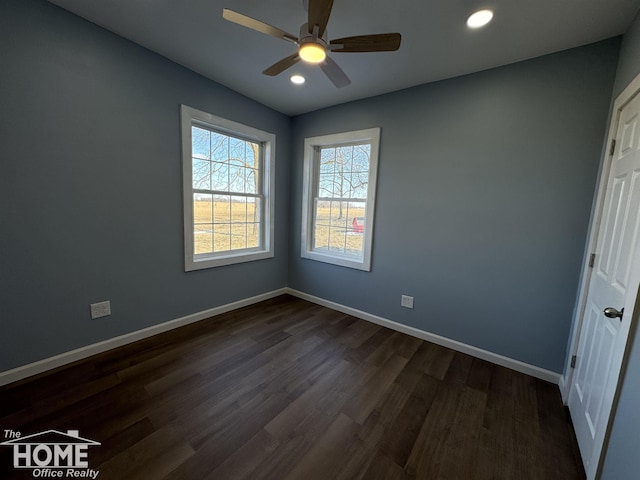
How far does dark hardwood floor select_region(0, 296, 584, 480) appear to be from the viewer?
1322 millimetres

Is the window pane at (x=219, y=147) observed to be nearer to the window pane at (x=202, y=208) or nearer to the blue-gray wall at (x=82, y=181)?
the blue-gray wall at (x=82, y=181)

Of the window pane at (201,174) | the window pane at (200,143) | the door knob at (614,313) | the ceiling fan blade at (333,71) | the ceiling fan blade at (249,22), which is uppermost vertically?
the ceiling fan blade at (249,22)

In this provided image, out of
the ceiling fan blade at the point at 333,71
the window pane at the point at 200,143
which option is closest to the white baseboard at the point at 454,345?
the window pane at the point at 200,143

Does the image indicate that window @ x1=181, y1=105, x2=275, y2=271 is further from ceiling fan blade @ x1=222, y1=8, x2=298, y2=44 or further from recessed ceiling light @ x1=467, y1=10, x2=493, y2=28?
recessed ceiling light @ x1=467, y1=10, x2=493, y2=28

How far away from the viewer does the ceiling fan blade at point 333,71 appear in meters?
1.63

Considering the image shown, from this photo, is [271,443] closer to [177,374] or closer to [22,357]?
[177,374]

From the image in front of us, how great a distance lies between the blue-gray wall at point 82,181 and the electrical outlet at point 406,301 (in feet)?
7.85

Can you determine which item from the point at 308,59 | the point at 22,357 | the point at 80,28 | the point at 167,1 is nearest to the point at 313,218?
the point at 308,59

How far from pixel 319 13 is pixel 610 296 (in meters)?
2.15

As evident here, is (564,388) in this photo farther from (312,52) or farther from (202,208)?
(202,208)

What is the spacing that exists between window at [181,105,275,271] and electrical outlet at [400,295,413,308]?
6.15 feet

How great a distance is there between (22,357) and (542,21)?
4.27m

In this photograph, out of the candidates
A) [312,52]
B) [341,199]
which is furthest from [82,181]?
[341,199]

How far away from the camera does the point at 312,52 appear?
1.48 metres
